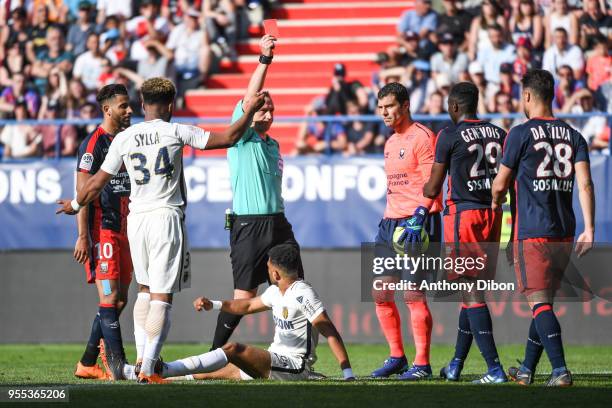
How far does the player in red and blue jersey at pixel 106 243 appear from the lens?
32.9ft

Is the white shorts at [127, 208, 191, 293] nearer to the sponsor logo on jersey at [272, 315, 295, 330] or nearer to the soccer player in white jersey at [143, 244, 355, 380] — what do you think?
the soccer player in white jersey at [143, 244, 355, 380]

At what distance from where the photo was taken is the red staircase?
773 inches

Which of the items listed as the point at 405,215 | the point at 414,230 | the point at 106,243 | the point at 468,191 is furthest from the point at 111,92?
the point at 468,191

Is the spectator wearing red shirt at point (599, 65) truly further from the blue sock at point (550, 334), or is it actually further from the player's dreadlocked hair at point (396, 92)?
the blue sock at point (550, 334)

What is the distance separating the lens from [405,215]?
32.3 feet

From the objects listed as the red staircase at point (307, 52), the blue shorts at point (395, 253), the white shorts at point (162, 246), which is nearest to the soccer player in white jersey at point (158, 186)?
the white shorts at point (162, 246)

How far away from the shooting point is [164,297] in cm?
864

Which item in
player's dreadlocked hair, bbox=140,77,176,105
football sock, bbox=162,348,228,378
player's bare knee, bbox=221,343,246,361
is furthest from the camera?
player's bare knee, bbox=221,343,246,361

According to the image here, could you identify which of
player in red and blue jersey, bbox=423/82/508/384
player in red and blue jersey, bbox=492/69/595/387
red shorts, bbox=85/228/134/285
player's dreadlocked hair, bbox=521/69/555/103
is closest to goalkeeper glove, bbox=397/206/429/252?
player in red and blue jersey, bbox=423/82/508/384

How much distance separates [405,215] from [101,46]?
11.8 meters

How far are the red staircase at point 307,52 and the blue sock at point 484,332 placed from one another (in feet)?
33.8

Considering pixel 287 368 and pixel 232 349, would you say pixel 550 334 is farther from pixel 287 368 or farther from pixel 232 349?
pixel 232 349

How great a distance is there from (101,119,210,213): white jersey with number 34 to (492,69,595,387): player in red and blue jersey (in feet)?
7.57

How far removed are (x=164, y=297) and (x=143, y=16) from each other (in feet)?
43.4
